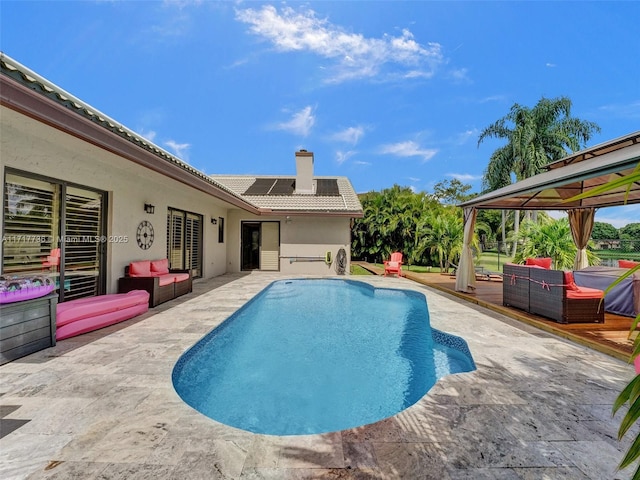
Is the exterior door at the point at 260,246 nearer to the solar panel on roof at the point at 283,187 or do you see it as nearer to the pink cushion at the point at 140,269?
the solar panel on roof at the point at 283,187

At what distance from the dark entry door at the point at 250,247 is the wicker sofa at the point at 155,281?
6.01m

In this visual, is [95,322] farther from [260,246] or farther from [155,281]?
[260,246]

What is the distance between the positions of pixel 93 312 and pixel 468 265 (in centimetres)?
870

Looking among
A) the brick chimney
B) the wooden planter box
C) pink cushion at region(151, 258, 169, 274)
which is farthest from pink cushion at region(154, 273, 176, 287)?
the brick chimney

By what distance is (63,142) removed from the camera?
4.92m

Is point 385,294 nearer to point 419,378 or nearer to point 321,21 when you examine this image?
point 419,378

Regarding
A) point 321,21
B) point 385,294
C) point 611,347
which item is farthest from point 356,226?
point 611,347

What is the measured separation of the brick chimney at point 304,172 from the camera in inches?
617

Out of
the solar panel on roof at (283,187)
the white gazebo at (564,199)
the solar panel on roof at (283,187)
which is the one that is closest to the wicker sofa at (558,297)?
the white gazebo at (564,199)

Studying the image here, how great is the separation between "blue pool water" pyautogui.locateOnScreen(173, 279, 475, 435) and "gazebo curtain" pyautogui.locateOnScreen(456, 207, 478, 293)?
1896 mm

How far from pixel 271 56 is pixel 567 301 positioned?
11.8 metres

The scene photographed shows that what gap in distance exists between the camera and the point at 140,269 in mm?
7004

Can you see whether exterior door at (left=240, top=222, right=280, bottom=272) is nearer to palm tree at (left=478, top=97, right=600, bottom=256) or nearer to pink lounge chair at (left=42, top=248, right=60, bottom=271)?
pink lounge chair at (left=42, top=248, right=60, bottom=271)

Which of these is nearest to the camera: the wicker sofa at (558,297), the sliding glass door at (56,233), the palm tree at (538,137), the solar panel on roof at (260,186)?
the sliding glass door at (56,233)
